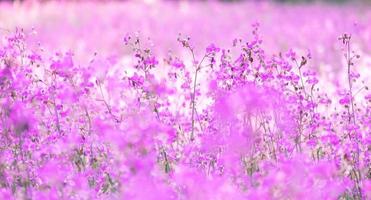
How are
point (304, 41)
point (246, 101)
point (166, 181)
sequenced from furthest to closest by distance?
point (304, 41), point (166, 181), point (246, 101)

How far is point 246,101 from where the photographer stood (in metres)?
3.51

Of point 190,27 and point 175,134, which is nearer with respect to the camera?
point 175,134

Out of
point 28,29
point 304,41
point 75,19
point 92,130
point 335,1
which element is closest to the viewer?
point 92,130

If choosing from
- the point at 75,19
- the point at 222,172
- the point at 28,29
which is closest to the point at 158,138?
the point at 222,172

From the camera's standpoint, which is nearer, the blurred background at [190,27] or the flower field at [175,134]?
the flower field at [175,134]

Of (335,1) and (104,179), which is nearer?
(104,179)

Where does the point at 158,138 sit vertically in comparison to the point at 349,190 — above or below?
above

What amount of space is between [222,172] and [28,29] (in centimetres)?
1120

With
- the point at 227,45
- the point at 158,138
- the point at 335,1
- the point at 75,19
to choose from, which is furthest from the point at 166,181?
the point at 335,1

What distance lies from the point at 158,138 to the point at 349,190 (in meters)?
1.00

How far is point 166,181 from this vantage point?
374cm

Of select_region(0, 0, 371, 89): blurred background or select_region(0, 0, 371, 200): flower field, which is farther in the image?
select_region(0, 0, 371, 89): blurred background

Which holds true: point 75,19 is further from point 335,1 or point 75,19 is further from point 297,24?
point 335,1

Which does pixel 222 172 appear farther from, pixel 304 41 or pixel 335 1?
pixel 335 1
